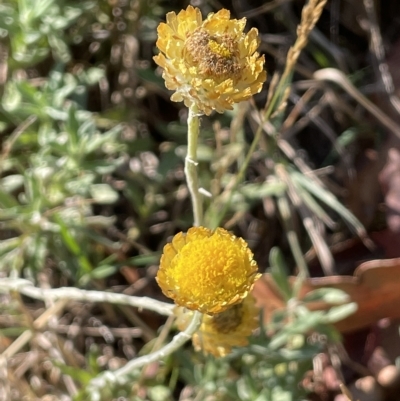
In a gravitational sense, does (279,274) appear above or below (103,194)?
below

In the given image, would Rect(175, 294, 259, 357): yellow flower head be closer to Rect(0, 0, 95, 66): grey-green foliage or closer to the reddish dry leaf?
the reddish dry leaf

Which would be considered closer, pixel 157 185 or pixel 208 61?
pixel 208 61

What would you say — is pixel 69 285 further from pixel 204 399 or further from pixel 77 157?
pixel 204 399

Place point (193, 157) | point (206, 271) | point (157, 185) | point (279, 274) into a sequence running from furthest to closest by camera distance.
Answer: point (157, 185)
point (279, 274)
point (193, 157)
point (206, 271)

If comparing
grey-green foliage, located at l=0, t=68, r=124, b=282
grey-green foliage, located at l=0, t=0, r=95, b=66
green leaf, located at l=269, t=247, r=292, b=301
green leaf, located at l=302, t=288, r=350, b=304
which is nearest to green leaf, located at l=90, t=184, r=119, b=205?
grey-green foliage, located at l=0, t=68, r=124, b=282

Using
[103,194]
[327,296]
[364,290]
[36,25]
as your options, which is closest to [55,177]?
[103,194]

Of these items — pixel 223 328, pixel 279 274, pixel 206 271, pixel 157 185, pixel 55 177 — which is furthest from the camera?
pixel 157 185

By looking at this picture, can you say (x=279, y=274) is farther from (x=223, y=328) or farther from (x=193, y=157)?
(x=193, y=157)
